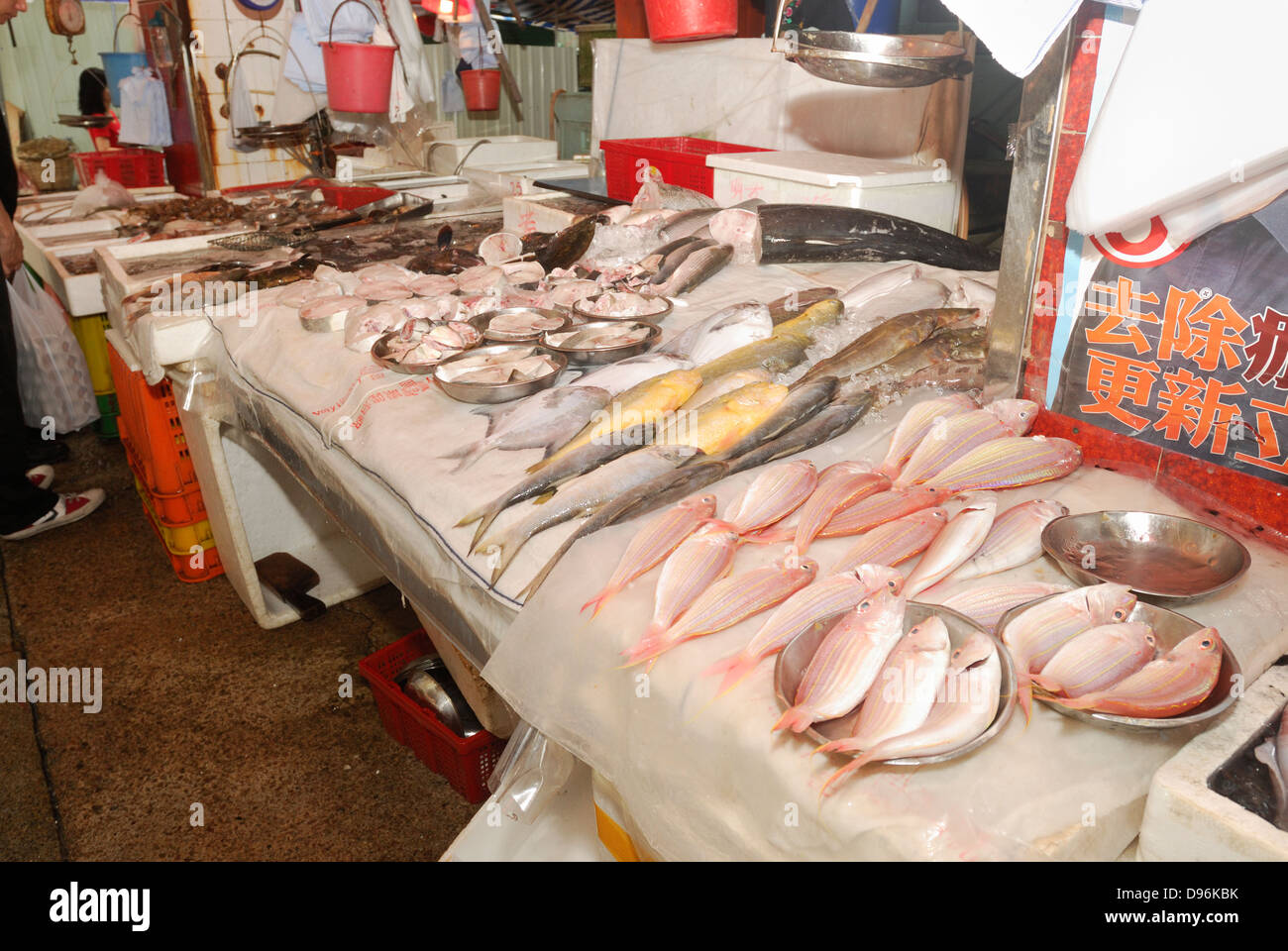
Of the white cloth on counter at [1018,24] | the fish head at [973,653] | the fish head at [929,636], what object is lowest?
the fish head at [973,653]

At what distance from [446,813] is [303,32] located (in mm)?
6887

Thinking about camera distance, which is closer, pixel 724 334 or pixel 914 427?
pixel 914 427

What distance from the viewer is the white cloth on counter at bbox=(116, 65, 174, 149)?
741cm

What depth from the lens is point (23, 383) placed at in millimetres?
5129

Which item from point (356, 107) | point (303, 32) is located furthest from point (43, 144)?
point (356, 107)

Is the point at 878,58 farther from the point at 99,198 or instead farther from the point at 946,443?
the point at 99,198

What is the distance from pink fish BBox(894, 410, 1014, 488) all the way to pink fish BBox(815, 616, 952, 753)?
54cm

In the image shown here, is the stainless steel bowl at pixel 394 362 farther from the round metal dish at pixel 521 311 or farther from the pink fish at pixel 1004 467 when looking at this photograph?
the pink fish at pixel 1004 467

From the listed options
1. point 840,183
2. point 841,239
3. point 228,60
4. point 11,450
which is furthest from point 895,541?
point 228,60

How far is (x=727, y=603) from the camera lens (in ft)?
4.17

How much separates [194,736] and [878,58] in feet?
11.1

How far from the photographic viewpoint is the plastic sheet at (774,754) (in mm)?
958

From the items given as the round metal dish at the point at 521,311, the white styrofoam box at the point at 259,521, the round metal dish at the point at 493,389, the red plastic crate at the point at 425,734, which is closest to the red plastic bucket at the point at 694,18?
the round metal dish at the point at 521,311

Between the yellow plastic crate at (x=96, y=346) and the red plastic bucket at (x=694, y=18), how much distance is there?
11.5 ft
